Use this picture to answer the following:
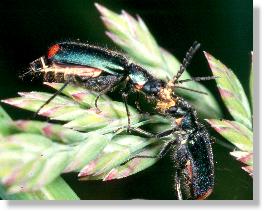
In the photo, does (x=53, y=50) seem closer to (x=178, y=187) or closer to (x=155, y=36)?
(x=155, y=36)

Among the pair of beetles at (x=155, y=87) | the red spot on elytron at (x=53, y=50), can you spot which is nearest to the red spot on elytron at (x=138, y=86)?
the pair of beetles at (x=155, y=87)

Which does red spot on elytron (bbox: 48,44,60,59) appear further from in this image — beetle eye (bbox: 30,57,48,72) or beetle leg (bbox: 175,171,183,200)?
beetle leg (bbox: 175,171,183,200)

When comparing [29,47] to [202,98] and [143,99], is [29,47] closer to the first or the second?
[143,99]

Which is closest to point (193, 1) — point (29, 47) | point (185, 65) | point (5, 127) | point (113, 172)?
point (185, 65)

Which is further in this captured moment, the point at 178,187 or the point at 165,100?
the point at 178,187

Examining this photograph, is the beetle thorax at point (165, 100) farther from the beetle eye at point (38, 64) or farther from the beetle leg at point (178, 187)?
the beetle eye at point (38, 64)

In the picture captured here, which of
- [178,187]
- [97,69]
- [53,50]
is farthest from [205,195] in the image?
[53,50]
